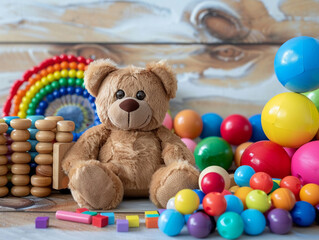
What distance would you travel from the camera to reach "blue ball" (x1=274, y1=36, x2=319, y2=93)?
1061 millimetres

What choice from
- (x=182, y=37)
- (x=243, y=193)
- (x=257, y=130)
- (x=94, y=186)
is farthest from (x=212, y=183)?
(x=182, y=37)

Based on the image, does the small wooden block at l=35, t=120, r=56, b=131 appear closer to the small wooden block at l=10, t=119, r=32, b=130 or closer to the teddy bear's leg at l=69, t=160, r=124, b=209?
the small wooden block at l=10, t=119, r=32, b=130

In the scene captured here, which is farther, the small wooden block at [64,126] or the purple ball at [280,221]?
the small wooden block at [64,126]

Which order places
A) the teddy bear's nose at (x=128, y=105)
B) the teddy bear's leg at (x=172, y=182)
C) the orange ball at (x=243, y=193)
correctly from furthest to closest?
the teddy bear's nose at (x=128, y=105) < the teddy bear's leg at (x=172, y=182) < the orange ball at (x=243, y=193)

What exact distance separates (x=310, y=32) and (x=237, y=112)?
60 centimetres

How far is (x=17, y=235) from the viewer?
29.0 inches

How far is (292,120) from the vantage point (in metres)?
1.08

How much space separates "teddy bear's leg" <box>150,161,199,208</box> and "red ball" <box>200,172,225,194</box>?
0.28 feet

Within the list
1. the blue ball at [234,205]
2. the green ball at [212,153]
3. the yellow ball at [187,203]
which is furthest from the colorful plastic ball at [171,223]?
the green ball at [212,153]

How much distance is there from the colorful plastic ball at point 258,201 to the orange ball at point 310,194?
0.14 meters

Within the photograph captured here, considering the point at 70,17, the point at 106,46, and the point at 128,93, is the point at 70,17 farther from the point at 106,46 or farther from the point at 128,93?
the point at 128,93

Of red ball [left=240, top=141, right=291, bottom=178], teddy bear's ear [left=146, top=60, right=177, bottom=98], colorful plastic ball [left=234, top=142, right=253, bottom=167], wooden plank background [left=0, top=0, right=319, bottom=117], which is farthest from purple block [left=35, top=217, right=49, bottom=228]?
wooden plank background [left=0, top=0, right=319, bottom=117]

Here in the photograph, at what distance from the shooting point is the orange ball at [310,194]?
0.85 meters

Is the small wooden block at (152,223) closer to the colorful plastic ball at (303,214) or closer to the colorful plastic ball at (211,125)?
the colorful plastic ball at (303,214)
